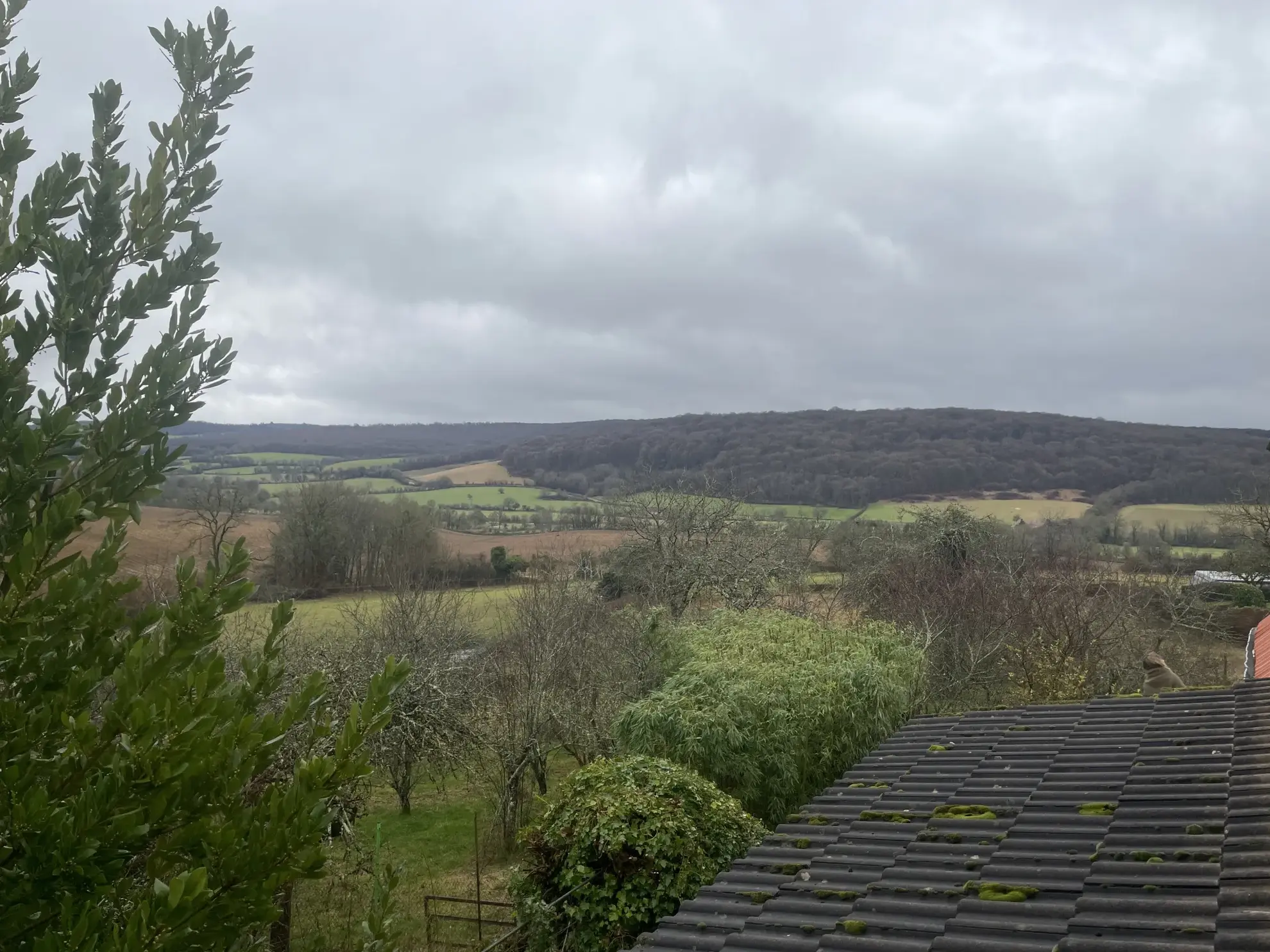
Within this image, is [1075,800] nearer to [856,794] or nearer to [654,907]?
[856,794]

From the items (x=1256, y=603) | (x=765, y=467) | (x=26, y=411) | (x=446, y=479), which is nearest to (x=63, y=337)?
(x=26, y=411)

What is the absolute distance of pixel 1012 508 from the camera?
170 ft

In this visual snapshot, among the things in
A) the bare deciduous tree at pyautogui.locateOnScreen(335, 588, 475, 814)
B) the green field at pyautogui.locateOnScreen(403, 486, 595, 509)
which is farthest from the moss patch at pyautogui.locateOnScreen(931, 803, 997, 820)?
the green field at pyautogui.locateOnScreen(403, 486, 595, 509)

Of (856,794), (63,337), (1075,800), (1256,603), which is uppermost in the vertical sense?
(63,337)

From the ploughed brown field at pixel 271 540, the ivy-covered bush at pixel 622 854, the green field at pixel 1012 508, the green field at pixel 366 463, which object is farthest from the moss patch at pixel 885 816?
the green field at pixel 366 463

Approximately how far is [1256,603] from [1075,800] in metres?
33.0

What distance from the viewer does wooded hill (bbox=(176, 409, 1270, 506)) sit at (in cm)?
5338

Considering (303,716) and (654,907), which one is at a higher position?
(303,716)

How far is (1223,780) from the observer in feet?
17.7

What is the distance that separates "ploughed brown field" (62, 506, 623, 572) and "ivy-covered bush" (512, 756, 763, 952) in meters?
5.17

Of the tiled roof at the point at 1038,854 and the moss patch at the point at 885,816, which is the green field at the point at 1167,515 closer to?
the tiled roof at the point at 1038,854

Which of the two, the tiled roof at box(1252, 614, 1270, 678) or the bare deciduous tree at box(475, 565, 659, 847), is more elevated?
the tiled roof at box(1252, 614, 1270, 678)

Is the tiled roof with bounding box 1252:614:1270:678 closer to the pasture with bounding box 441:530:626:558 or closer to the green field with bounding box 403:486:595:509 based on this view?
the pasture with bounding box 441:530:626:558

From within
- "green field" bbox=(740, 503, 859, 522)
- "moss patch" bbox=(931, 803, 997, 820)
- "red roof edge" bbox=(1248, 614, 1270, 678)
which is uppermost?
"moss patch" bbox=(931, 803, 997, 820)
